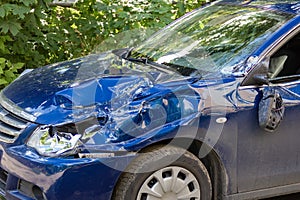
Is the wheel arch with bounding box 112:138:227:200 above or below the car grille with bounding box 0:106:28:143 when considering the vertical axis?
below

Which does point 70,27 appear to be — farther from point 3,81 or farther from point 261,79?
point 261,79

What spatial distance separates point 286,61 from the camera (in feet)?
13.5

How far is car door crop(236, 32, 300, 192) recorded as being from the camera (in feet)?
11.8

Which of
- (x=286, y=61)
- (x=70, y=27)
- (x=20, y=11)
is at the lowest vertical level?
(x=70, y=27)

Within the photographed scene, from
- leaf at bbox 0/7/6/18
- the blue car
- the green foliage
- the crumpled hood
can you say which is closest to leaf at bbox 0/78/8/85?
the green foliage

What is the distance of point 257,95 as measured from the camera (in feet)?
11.9

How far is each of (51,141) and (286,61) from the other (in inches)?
75.8

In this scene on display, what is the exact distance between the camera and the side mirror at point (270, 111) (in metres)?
3.53

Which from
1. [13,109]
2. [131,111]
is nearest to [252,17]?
[131,111]

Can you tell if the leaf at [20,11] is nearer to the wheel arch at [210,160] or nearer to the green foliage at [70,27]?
the green foliage at [70,27]

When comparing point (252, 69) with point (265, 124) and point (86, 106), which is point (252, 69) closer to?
point (265, 124)

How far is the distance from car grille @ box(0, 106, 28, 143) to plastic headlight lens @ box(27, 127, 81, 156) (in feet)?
0.48

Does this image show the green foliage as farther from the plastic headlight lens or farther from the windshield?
the plastic headlight lens

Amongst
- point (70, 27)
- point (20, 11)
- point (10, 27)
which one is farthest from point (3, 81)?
point (70, 27)
